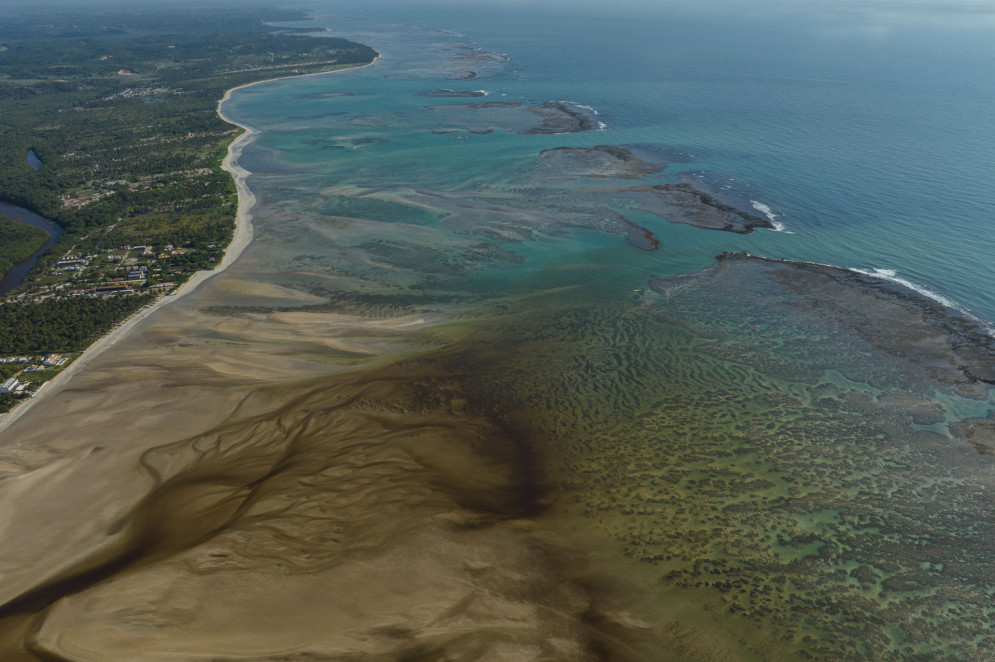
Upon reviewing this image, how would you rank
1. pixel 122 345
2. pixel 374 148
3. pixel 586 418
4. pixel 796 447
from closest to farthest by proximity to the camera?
pixel 796 447, pixel 586 418, pixel 122 345, pixel 374 148

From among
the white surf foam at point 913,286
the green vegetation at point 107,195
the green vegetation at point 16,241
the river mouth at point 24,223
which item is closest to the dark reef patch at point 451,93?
the green vegetation at point 107,195

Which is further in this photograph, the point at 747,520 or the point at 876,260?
the point at 876,260

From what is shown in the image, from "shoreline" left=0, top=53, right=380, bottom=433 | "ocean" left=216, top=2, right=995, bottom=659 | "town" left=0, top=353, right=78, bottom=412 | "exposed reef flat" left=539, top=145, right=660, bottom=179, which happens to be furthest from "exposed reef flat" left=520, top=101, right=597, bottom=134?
"town" left=0, top=353, right=78, bottom=412

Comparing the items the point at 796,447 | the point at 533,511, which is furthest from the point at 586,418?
the point at 796,447

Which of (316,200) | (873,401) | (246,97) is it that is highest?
(246,97)

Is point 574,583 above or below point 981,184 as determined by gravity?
below

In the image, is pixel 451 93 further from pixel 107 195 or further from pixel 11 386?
pixel 11 386

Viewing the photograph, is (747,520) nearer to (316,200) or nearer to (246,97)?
(316,200)
